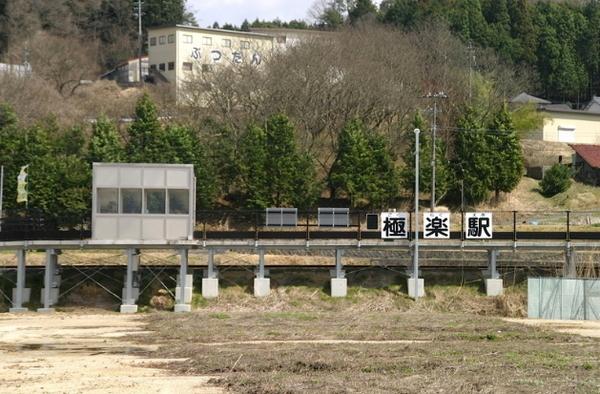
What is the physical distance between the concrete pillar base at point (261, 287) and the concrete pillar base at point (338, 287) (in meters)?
2.60

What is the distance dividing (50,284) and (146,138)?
2122cm

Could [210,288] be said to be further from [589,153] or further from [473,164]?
[589,153]

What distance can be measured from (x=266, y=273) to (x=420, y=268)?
6.52m

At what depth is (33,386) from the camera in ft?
70.9

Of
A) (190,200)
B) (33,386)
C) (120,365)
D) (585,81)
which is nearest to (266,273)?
(190,200)

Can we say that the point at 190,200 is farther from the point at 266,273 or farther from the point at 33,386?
the point at 33,386

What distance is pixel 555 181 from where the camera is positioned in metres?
65.4

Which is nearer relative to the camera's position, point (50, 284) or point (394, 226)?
point (50, 284)

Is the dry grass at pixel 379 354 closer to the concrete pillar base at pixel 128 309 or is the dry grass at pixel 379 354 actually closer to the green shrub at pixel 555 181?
the concrete pillar base at pixel 128 309

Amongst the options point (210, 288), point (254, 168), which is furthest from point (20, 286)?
point (254, 168)

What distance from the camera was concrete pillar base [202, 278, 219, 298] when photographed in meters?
40.7

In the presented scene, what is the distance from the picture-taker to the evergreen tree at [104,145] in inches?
2249

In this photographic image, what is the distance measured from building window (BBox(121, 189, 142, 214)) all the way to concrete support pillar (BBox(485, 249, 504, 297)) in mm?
14179

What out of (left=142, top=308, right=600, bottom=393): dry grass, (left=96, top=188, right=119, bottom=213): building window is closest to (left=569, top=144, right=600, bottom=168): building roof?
(left=142, top=308, right=600, bottom=393): dry grass
